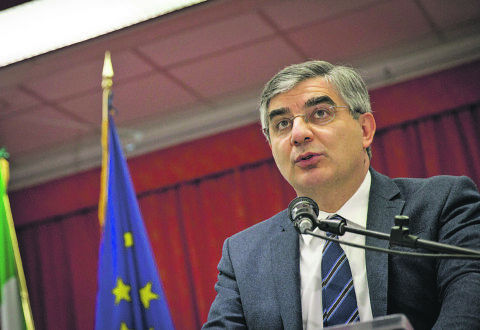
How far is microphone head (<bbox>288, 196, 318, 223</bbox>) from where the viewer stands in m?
1.23

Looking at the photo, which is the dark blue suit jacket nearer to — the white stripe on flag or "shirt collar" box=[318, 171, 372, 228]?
"shirt collar" box=[318, 171, 372, 228]

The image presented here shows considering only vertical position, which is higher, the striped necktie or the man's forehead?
the man's forehead

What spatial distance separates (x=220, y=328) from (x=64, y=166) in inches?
188

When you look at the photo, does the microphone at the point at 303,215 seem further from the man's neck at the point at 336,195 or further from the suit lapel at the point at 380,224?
the man's neck at the point at 336,195

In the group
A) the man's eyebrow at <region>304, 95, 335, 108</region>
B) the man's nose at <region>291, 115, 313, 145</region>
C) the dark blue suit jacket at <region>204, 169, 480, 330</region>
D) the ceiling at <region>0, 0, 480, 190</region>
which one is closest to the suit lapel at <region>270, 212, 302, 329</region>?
the dark blue suit jacket at <region>204, 169, 480, 330</region>

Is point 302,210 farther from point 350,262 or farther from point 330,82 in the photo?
point 330,82

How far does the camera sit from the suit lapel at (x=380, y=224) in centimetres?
149

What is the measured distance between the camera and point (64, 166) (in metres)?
6.01

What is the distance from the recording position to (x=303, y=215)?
1239 mm

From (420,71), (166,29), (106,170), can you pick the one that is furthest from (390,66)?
(106,170)

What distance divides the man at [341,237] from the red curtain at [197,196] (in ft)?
11.5

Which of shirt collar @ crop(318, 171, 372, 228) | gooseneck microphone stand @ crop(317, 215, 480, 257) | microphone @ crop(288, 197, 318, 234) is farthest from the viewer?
shirt collar @ crop(318, 171, 372, 228)

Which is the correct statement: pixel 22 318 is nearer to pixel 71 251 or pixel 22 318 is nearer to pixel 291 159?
pixel 291 159

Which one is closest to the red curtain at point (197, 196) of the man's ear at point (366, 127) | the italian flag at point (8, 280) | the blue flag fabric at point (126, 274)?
the blue flag fabric at point (126, 274)
